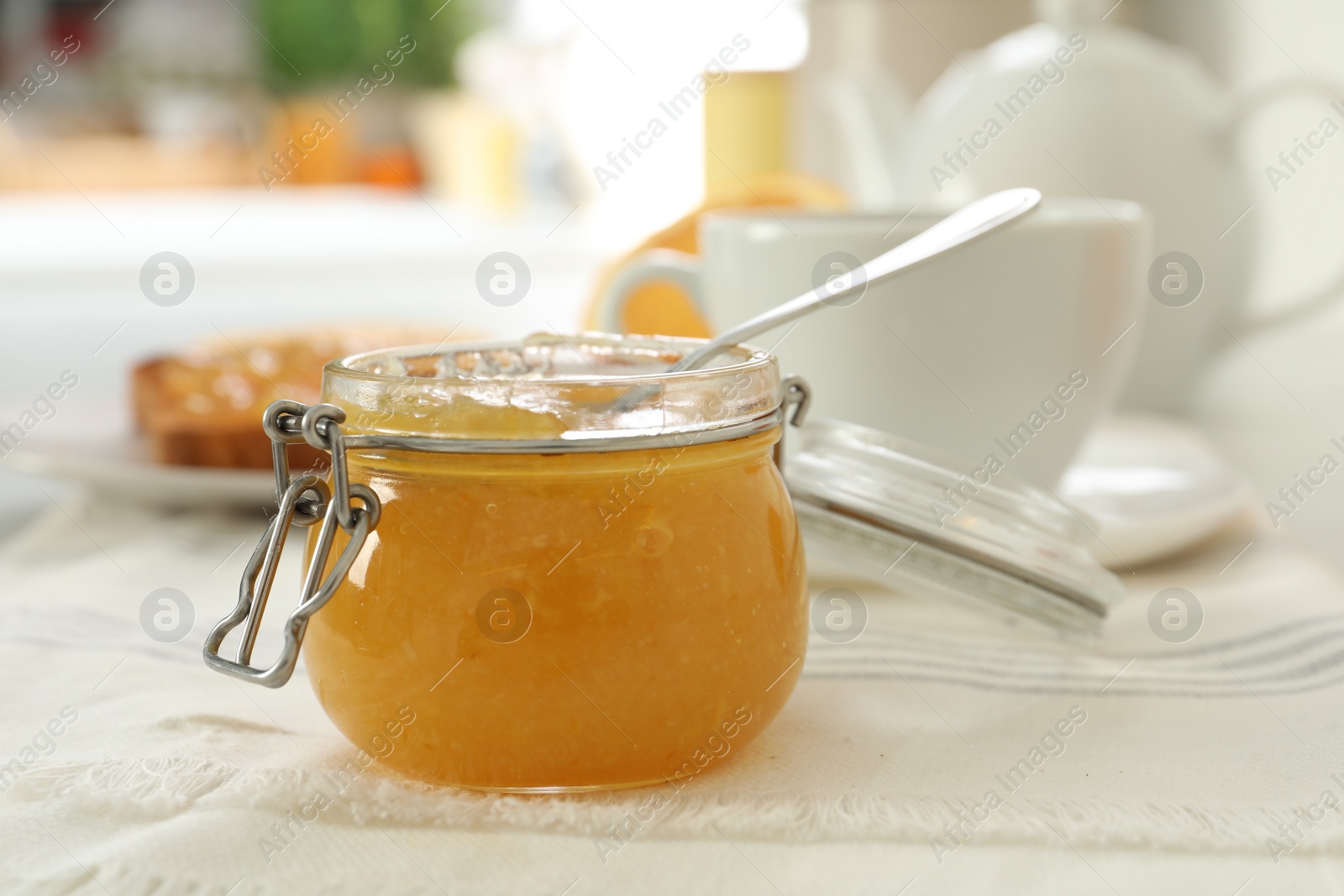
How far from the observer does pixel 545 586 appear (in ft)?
1.33

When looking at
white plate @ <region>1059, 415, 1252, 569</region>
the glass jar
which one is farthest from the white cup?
the glass jar

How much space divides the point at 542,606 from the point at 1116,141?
781mm

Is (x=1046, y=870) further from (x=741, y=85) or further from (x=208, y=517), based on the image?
(x=741, y=85)

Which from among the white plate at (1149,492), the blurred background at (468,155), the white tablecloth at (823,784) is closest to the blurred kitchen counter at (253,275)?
the blurred background at (468,155)

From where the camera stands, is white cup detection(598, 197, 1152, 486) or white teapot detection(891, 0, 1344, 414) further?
white teapot detection(891, 0, 1344, 414)

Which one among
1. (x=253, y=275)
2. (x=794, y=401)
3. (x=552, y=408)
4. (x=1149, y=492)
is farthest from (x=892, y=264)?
(x=253, y=275)

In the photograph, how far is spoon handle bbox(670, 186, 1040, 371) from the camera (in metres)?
0.48

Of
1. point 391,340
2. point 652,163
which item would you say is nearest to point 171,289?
point 652,163

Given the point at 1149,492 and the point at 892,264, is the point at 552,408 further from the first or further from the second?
the point at 1149,492

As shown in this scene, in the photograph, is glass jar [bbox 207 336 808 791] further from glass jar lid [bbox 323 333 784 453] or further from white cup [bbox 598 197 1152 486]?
white cup [bbox 598 197 1152 486]

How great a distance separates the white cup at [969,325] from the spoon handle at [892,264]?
154 millimetres

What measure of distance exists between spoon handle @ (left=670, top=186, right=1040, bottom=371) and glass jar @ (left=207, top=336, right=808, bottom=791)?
51 mm

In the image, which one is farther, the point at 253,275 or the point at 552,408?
the point at 253,275

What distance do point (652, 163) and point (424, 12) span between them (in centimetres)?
183
